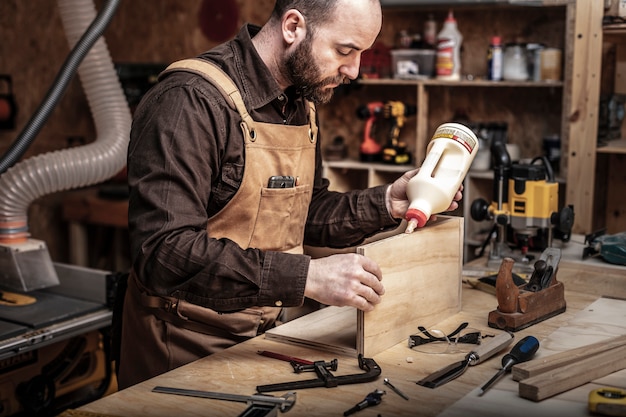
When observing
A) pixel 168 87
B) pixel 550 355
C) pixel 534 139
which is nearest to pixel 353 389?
pixel 550 355

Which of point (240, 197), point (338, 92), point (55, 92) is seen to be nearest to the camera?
point (240, 197)

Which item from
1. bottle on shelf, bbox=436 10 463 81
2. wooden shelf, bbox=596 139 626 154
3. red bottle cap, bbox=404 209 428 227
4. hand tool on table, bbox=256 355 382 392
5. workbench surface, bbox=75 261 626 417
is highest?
bottle on shelf, bbox=436 10 463 81

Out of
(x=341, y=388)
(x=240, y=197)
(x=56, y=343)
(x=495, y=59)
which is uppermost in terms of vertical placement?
(x=495, y=59)

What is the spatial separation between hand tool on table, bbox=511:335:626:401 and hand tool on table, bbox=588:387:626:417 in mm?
75

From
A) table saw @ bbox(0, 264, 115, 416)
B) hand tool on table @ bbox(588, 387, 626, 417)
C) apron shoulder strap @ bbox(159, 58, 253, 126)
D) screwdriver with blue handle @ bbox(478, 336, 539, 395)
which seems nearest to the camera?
hand tool on table @ bbox(588, 387, 626, 417)

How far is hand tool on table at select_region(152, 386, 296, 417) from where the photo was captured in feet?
4.42

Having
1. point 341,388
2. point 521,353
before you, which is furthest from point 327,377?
point 521,353

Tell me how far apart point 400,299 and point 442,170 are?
1.12ft

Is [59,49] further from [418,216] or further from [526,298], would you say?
[526,298]

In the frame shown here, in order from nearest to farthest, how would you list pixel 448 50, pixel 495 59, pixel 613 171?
pixel 613 171, pixel 495 59, pixel 448 50

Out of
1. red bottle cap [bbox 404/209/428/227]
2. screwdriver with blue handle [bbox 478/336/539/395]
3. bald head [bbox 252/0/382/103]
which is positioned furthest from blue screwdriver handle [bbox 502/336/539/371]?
bald head [bbox 252/0/382/103]

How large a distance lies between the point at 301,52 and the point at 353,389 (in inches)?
32.3

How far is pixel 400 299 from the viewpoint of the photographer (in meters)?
1.74

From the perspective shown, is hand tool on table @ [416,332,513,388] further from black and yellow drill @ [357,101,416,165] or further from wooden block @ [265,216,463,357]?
black and yellow drill @ [357,101,416,165]
